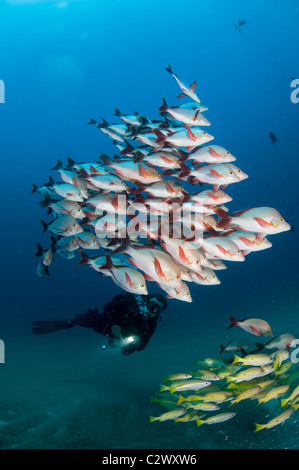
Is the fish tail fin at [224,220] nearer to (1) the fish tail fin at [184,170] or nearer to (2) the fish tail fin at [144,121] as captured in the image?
(1) the fish tail fin at [184,170]

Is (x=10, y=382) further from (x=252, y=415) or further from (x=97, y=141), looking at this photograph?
(x=97, y=141)

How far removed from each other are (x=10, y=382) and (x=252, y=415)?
13263 mm

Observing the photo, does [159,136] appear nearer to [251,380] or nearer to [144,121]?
[144,121]

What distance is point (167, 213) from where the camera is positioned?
341cm

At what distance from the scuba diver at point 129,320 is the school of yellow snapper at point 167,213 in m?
2.23

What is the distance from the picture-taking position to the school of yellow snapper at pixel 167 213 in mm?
2750

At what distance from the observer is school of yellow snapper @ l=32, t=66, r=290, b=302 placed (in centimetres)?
275

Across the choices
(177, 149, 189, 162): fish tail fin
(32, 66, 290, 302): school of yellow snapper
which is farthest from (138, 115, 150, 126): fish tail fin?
(177, 149, 189, 162): fish tail fin

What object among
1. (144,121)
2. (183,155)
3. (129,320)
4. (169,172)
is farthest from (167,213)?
(129,320)

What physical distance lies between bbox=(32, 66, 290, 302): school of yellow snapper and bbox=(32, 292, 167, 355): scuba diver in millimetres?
2232

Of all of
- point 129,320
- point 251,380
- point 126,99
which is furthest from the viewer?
point 126,99

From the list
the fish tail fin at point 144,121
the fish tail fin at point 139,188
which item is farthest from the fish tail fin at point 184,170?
the fish tail fin at point 144,121

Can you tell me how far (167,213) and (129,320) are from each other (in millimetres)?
3343
